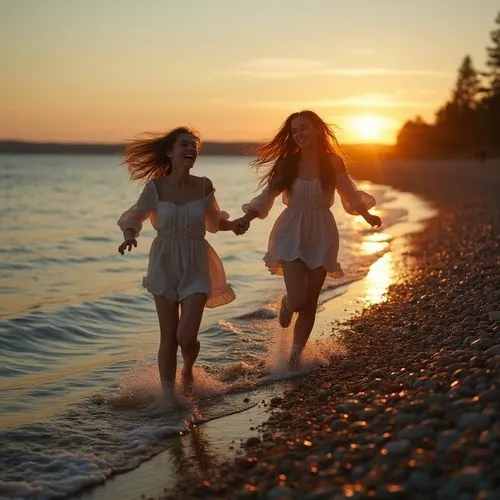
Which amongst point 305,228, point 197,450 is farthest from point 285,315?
point 197,450

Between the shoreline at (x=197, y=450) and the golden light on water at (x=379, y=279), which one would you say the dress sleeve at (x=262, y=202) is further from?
the golden light on water at (x=379, y=279)

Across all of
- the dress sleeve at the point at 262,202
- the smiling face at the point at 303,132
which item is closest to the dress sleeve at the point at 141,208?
the dress sleeve at the point at 262,202

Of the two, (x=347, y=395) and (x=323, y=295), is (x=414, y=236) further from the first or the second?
(x=347, y=395)

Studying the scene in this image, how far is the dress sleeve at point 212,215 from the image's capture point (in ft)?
20.8

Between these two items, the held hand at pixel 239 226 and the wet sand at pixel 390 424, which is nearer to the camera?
the wet sand at pixel 390 424

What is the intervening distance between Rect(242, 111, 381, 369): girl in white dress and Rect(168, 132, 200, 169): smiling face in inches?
33.6

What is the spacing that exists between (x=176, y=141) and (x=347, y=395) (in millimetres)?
2442

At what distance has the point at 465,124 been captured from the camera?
8894 cm

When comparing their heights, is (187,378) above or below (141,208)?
below

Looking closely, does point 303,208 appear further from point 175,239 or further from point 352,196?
point 175,239

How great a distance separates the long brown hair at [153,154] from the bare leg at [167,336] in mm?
1067

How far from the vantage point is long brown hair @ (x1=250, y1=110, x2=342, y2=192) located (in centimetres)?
702

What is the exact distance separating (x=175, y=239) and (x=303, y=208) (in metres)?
1.39

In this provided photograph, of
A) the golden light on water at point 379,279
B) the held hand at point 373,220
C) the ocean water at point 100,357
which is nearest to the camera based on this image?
the ocean water at point 100,357
